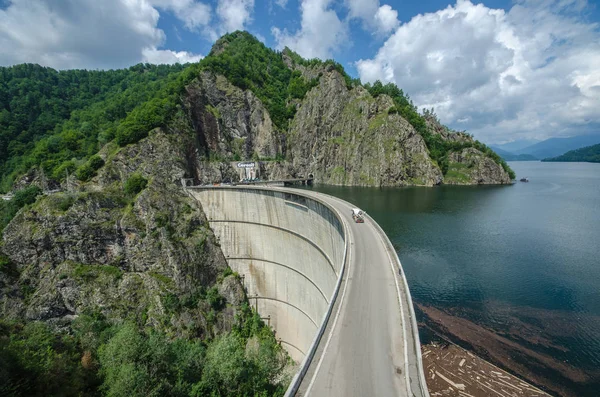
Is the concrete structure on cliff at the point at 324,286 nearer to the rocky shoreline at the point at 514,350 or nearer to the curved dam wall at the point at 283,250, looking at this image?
the curved dam wall at the point at 283,250

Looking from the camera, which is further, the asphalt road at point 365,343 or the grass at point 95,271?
the grass at point 95,271

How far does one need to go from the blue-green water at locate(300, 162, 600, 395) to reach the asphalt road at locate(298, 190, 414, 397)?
49.9 ft

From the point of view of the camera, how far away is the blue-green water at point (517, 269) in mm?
23141

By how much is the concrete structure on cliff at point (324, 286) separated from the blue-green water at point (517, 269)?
444 inches

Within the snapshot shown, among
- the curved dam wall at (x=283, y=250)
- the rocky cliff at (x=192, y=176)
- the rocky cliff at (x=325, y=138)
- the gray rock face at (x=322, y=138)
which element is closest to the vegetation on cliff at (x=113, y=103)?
the rocky cliff at (x=192, y=176)

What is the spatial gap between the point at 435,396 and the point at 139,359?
1856 centimetres

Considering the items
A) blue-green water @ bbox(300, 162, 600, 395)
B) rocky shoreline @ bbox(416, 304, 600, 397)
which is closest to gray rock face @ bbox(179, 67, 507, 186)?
blue-green water @ bbox(300, 162, 600, 395)

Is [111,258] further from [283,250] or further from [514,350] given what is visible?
[514,350]

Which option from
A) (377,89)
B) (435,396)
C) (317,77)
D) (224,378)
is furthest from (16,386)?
(317,77)

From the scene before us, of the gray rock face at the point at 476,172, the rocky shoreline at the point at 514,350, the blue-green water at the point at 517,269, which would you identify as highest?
the gray rock face at the point at 476,172

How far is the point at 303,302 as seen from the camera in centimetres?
3684

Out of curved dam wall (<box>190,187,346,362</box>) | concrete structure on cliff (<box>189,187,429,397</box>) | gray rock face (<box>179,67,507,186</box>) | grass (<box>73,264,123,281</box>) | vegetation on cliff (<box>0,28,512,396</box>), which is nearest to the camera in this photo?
concrete structure on cliff (<box>189,187,429,397</box>)

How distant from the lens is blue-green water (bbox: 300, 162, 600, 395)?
23.1 m

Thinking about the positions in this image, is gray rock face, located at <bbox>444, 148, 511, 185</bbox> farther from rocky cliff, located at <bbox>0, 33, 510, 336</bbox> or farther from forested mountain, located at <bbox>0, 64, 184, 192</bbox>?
forested mountain, located at <bbox>0, 64, 184, 192</bbox>
